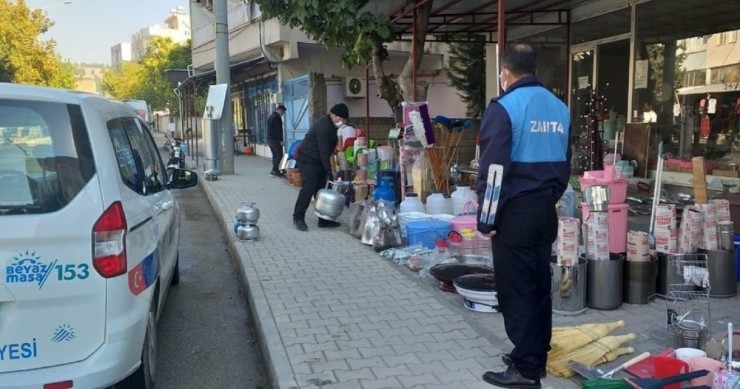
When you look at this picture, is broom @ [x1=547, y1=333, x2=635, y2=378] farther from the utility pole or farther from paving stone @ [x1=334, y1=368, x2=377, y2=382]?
the utility pole

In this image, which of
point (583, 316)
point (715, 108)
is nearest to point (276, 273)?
point (583, 316)

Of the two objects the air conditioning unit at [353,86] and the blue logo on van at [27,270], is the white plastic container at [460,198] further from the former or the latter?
the air conditioning unit at [353,86]

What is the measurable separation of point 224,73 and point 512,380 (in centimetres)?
1358

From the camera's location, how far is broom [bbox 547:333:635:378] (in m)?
3.57

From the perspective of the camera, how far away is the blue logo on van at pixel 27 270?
2674mm

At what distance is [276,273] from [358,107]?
532 inches

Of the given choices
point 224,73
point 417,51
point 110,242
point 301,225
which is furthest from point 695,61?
point 224,73

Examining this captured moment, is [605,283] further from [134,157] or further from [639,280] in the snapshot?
[134,157]

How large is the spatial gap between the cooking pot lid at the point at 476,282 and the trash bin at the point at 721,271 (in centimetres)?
169

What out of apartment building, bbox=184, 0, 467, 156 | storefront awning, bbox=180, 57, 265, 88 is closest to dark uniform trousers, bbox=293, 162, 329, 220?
apartment building, bbox=184, 0, 467, 156

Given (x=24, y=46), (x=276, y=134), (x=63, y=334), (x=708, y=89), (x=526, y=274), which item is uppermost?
(x=24, y=46)

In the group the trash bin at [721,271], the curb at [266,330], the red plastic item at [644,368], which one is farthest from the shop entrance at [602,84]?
the red plastic item at [644,368]

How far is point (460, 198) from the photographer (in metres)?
7.21

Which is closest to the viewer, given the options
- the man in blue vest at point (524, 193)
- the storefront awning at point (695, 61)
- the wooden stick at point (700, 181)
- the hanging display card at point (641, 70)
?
the man in blue vest at point (524, 193)
